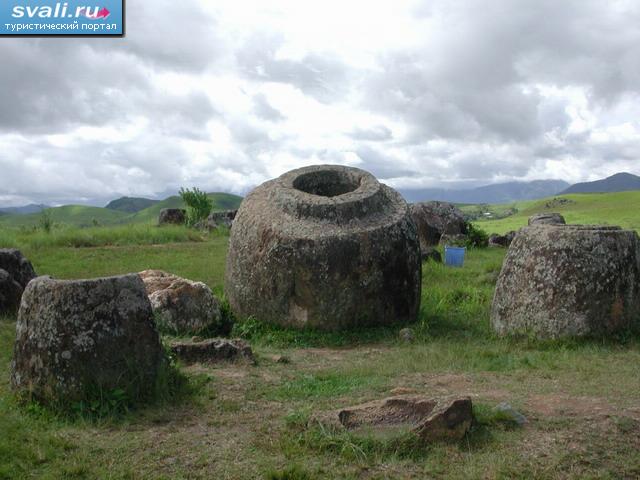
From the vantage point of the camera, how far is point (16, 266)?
1214cm

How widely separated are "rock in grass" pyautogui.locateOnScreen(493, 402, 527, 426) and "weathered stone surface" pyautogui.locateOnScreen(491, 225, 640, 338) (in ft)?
12.9

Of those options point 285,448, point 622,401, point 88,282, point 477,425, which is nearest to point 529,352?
point 622,401

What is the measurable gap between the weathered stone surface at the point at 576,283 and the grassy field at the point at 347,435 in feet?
0.96

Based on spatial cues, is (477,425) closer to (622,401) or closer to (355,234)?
(622,401)

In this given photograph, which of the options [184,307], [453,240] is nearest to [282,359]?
[184,307]

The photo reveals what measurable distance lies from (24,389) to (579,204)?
2853 inches

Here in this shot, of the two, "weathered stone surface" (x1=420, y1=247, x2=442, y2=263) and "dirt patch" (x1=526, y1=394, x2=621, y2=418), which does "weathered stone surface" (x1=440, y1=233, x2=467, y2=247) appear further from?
"dirt patch" (x1=526, y1=394, x2=621, y2=418)

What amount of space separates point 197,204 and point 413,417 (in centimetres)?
2954

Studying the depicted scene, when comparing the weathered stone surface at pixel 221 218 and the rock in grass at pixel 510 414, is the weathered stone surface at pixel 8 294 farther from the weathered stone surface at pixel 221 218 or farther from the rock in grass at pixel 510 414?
Result: the weathered stone surface at pixel 221 218

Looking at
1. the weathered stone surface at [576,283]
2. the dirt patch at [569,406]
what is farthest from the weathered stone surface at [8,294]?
the dirt patch at [569,406]

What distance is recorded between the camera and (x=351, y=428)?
560cm

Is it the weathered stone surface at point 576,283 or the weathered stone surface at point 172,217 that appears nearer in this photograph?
the weathered stone surface at point 576,283

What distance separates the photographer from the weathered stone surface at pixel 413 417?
17.6 ft

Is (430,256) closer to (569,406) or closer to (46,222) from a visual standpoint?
(569,406)
